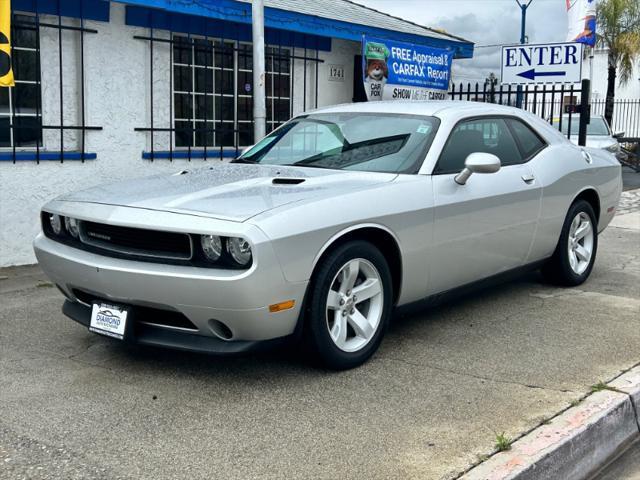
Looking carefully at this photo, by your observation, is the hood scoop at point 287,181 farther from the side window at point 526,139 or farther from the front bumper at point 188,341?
the side window at point 526,139

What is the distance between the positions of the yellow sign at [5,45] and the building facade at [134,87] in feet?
1.16

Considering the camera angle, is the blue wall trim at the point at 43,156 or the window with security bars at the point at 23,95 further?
the window with security bars at the point at 23,95

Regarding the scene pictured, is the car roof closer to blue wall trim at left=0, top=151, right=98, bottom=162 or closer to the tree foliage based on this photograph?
blue wall trim at left=0, top=151, right=98, bottom=162

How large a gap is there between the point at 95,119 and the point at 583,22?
10.7m

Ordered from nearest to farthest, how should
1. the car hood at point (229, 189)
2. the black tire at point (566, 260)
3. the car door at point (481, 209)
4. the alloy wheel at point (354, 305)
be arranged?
the car hood at point (229, 189)
the alloy wheel at point (354, 305)
the car door at point (481, 209)
the black tire at point (566, 260)

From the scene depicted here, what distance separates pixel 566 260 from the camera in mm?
6547

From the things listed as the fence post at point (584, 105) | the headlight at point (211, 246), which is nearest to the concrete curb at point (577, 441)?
the headlight at point (211, 246)

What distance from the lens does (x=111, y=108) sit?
8.23 m

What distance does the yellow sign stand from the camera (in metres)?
7.00

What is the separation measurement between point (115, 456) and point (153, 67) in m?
6.05

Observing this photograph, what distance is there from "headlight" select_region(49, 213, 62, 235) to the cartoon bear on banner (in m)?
6.16

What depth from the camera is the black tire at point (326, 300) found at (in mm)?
4223

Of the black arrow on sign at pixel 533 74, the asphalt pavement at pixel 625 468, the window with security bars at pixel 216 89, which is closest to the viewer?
the asphalt pavement at pixel 625 468

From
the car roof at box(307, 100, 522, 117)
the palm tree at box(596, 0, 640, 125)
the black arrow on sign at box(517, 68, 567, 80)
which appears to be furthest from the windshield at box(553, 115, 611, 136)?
the car roof at box(307, 100, 522, 117)
